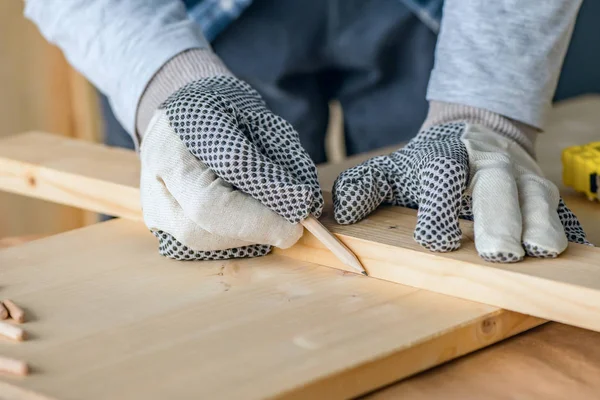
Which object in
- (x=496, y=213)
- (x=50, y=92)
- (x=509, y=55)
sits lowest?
(x=50, y=92)

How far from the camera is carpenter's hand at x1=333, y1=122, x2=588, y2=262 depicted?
69 cm

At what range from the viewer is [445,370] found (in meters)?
0.64

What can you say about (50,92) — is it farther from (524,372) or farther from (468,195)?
(524,372)

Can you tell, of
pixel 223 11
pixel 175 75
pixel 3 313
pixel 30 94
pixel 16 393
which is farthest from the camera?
pixel 30 94

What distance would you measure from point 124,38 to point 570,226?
548 millimetres

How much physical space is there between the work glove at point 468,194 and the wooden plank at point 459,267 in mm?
13

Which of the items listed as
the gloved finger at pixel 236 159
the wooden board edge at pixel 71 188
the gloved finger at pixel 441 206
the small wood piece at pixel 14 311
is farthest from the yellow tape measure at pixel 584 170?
the small wood piece at pixel 14 311

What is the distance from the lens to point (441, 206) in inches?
27.9

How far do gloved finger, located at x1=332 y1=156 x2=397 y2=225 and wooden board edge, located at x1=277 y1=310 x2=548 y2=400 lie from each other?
0.18m

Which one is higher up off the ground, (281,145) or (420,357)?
(281,145)

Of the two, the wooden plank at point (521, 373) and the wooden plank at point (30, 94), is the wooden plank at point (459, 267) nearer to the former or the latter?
the wooden plank at point (521, 373)

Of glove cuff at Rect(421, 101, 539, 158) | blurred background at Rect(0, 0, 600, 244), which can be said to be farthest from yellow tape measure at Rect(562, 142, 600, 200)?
blurred background at Rect(0, 0, 600, 244)

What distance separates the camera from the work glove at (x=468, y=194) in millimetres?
691

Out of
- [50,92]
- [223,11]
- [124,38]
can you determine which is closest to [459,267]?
[124,38]
